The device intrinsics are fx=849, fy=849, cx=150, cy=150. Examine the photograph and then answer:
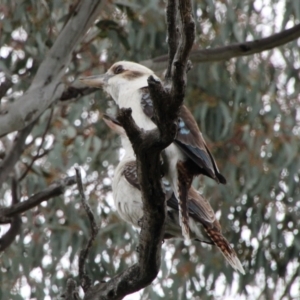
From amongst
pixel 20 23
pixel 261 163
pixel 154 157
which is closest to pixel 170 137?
pixel 154 157

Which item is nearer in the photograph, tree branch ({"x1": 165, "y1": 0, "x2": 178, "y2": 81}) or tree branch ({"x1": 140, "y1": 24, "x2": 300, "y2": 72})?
tree branch ({"x1": 165, "y1": 0, "x2": 178, "y2": 81})

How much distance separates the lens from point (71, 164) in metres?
5.98

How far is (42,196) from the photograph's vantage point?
4.02 m

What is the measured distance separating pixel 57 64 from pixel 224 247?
1721 millimetres

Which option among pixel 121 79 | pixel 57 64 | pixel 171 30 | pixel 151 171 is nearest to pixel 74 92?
pixel 57 64

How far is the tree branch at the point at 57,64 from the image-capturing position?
4.54m

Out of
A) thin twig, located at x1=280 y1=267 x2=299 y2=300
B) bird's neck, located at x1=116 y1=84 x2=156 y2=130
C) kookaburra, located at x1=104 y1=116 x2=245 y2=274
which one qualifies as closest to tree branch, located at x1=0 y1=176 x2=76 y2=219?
kookaburra, located at x1=104 y1=116 x2=245 y2=274

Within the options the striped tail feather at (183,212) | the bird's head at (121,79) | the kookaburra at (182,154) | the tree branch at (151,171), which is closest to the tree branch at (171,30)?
the tree branch at (151,171)

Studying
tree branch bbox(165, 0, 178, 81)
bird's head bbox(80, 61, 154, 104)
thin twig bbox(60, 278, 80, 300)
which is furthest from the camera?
bird's head bbox(80, 61, 154, 104)

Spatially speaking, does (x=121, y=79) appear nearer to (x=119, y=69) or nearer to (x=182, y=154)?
(x=119, y=69)

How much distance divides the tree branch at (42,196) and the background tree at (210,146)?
1231mm

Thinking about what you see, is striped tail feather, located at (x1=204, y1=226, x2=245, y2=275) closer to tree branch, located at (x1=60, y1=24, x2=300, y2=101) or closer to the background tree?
tree branch, located at (x1=60, y1=24, x2=300, y2=101)

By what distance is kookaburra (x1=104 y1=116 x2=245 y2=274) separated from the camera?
357cm

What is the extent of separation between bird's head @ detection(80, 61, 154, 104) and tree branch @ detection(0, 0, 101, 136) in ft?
1.20
